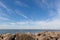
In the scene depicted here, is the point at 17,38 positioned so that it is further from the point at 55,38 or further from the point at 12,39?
the point at 55,38

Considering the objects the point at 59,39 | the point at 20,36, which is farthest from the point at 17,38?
the point at 59,39

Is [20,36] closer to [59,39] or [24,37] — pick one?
[24,37]

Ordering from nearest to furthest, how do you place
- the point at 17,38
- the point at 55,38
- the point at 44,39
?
the point at 17,38
the point at 44,39
the point at 55,38

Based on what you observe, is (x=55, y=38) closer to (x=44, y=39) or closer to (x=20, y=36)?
(x=44, y=39)

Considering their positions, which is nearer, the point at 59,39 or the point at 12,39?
the point at 12,39

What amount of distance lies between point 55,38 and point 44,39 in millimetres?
1909

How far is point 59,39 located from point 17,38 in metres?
5.83

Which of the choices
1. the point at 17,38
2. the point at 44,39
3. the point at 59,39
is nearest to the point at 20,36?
the point at 17,38

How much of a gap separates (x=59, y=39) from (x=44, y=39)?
1781 mm

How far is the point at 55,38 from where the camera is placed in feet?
52.3

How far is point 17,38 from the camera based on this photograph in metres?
11.3

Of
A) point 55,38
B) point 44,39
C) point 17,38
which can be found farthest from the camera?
point 55,38

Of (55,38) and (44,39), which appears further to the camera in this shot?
(55,38)

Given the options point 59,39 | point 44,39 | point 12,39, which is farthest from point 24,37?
point 59,39
